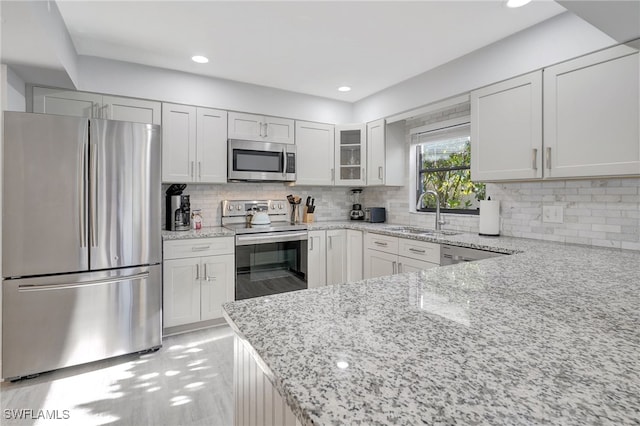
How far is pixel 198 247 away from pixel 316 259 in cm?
124

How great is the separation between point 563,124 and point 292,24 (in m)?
1.96

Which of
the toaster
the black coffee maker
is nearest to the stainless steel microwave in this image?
the black coffee maker

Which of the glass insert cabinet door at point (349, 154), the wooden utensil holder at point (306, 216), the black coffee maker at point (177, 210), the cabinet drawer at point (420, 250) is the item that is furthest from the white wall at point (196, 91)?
the cabinet drawer at point (420, 250)

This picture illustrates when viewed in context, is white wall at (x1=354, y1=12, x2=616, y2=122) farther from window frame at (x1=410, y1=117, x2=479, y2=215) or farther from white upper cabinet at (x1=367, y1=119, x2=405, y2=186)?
window frame at (x1=410, y1=117, x2=479, y2=215)

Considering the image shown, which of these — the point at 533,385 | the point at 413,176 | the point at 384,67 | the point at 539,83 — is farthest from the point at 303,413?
the point at 413,176

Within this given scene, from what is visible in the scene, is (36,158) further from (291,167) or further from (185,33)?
(291,167)

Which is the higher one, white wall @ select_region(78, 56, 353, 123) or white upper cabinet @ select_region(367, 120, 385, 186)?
white wall @ select_region(78, 56, 353, 123)

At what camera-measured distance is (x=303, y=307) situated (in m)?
0.92

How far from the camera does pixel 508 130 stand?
241 centimetres

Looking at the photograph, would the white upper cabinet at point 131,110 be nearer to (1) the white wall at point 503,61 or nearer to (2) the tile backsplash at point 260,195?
(2) the tile backsplash at point 260,195

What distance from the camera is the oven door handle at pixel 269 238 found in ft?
10.1

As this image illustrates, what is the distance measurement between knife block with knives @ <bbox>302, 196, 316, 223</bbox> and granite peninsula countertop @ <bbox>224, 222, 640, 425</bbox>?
2.76 metres

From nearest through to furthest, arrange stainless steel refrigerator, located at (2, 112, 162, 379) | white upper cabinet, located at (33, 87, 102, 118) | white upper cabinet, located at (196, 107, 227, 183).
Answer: stainless steel refrigerator, located at (2, 112, 162, 379) < white upper cabinet, located at (33, 87, 102, 118) < white upper cabinet, located at (196, 107, 227, 183)

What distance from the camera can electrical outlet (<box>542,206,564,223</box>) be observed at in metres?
2.37
